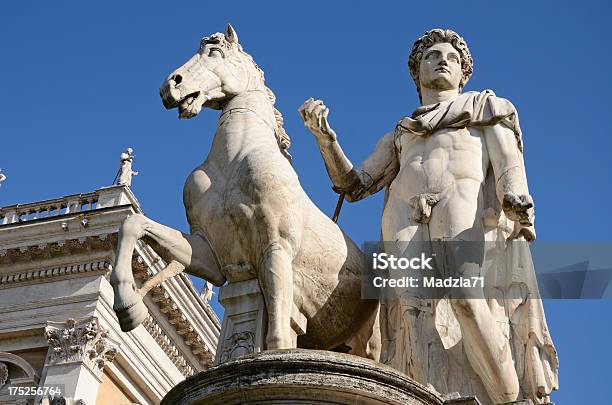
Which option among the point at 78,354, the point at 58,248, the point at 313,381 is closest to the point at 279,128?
the point at 313,381

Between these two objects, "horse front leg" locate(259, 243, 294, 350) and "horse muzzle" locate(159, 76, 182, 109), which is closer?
"horse front leg" locate(259, 243, 294, 350)

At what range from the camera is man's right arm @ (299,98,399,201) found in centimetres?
725

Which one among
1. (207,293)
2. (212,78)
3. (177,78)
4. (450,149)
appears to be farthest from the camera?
(207,293)

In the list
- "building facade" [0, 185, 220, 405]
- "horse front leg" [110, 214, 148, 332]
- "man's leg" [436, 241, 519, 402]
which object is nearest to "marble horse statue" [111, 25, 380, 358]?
"horse front leg" [110, 214, 148, 332]

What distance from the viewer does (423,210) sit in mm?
6691

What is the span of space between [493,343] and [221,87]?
2.71 m

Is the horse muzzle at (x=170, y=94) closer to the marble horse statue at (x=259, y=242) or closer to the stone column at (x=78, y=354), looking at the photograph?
the marble horse statue at (x=259, y=242)

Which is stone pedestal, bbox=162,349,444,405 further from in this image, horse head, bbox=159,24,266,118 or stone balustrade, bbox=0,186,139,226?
stone balustrade, bbox=0,186,139,226

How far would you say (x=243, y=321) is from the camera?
6352mm

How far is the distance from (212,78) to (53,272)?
16.0 metres

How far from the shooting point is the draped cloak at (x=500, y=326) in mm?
6152

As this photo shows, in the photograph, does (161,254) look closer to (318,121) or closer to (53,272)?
(318,121)

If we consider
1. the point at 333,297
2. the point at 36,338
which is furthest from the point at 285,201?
the point at 36,338

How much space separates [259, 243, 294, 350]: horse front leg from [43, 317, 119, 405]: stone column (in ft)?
49.4
